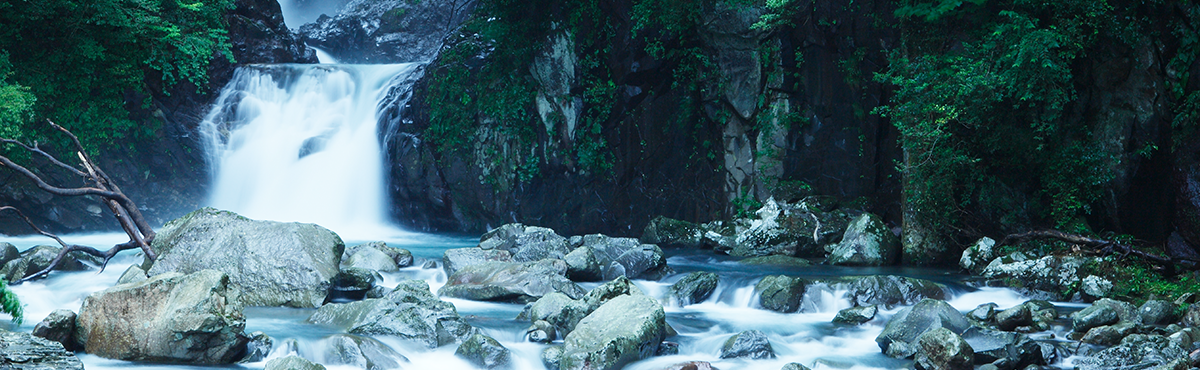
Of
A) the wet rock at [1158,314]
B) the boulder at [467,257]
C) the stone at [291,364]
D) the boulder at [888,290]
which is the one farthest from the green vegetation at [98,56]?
the wet rock at [1158,314]

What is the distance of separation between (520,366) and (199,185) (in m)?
13.2

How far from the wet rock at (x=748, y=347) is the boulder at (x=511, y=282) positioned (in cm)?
233

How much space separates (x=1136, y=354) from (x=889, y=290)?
8.61 feet

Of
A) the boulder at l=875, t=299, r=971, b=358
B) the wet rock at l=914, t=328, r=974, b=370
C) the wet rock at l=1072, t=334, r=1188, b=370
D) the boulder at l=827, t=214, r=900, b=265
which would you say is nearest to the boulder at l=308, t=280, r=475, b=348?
the boulder at l=875, t=299, r=971, b=358

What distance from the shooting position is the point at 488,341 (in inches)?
239

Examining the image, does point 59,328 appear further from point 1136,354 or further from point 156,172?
point 156,172

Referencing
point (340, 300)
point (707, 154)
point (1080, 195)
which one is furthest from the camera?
point (707, 154)

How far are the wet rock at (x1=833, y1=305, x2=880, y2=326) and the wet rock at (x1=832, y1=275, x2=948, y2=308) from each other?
1.77 ft

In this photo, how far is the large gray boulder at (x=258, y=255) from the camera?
7664 mm

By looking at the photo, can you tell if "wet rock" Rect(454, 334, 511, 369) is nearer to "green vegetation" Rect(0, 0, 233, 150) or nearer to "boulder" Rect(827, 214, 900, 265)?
"boulder" Rect(827, 214, 900, 265)

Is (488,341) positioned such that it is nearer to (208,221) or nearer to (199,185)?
(208,221)

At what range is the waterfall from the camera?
15969 millimetres

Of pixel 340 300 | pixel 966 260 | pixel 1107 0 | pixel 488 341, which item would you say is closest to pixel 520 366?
pixel 488 341

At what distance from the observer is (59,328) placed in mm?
5680
